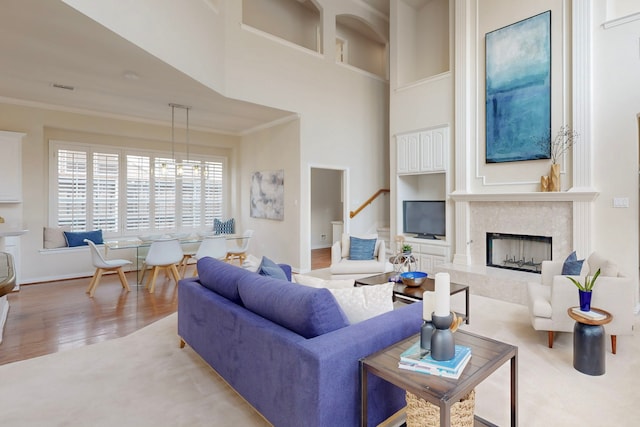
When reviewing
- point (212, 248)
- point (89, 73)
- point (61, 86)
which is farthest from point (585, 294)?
point (61, 86)

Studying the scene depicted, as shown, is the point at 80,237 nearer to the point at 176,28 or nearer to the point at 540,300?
the point at 176,28

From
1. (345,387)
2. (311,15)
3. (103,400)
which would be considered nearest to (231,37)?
(311,15)

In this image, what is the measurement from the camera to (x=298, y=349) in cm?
161

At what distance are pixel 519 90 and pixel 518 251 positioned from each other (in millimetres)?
2423

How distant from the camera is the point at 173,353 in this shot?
299 centimetres

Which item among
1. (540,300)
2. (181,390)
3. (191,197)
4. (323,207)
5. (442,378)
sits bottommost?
(181,390)

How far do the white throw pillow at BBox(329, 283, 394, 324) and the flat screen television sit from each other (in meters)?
4.37

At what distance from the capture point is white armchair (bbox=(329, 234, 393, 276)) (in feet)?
16.5

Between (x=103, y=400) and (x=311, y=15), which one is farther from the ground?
(x=311, y=15)

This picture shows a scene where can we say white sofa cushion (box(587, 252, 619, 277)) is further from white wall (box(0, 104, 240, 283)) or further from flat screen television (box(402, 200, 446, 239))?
white wall (box(0, 104, 240, 283))

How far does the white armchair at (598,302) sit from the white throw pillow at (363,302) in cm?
190

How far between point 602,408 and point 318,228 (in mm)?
8113

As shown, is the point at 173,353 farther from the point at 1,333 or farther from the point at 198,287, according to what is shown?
the point at 1,333

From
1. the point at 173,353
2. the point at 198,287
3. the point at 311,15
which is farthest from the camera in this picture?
the point at 311,15
